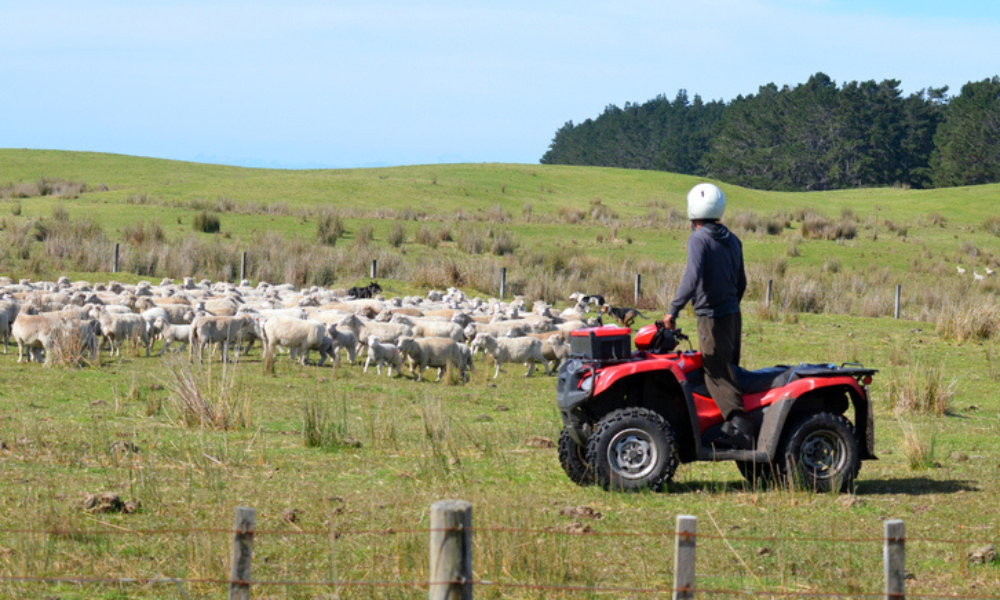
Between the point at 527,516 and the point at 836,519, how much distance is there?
259 centimetres

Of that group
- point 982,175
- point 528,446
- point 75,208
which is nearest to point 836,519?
point 528,446

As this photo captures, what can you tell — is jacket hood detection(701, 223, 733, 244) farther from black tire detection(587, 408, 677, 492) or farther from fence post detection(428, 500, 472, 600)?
fence post detection(428, 500, 472, 600)

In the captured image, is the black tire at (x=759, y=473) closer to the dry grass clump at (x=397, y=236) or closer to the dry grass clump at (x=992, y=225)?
the dry grass clump at (x=397, y=236)

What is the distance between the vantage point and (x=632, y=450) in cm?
898

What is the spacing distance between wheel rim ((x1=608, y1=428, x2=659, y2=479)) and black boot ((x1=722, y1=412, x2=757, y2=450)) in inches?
25.3

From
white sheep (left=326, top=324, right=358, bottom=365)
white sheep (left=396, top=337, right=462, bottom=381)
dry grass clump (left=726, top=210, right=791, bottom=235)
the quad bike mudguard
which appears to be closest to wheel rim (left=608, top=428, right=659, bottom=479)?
A: the quad bike mudguard

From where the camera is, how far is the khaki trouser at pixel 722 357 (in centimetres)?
862

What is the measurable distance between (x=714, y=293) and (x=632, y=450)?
1.45 m

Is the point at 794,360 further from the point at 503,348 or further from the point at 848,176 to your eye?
the point at 848,176

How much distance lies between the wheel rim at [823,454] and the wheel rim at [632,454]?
1.24 metres

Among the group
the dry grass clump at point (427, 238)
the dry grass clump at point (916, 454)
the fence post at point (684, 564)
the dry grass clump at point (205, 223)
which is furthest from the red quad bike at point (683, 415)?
the dry grass clump at point (205, 223)

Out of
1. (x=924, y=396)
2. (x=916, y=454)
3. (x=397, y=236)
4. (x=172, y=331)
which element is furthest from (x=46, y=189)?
(x=916, y=454)

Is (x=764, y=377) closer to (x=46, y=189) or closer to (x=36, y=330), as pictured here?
(x=36, y=330)

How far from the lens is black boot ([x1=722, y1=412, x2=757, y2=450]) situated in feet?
29.3
